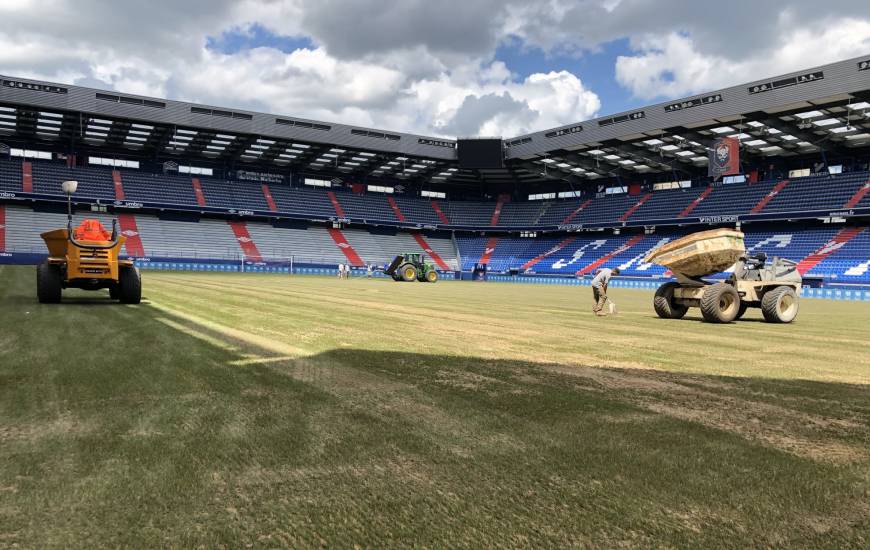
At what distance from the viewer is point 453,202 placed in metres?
69.1

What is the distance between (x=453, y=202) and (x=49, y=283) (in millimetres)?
59283

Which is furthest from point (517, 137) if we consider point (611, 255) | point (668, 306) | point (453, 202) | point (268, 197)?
point (668, 306)

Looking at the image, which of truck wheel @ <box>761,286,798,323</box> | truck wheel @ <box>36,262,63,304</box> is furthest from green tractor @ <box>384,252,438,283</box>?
truck wheel @ <box>761,286,798,323</box>

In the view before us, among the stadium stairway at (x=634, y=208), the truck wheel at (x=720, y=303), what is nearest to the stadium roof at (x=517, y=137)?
the stadium stairway at (x=634, y=208)

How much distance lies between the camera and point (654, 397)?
15.4ft

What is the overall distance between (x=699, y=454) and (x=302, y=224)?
199 feet

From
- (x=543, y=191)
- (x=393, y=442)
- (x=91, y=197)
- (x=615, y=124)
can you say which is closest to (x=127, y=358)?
(x=393, y=442)

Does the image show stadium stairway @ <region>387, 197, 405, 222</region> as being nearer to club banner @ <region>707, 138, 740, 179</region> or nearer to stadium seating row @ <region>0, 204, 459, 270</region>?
stadium seating row @ <region>0, 204, 459, 270</region>

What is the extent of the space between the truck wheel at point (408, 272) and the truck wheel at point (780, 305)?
27.2 meters

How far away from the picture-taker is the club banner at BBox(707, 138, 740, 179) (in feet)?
127

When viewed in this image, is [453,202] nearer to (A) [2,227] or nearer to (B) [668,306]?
(A) [2,227]

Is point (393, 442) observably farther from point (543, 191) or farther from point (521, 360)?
point (543, 191)

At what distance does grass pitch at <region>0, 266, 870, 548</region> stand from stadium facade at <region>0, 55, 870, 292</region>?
116ft

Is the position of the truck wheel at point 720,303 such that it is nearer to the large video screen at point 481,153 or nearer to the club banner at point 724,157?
the club banner at point 724,157
